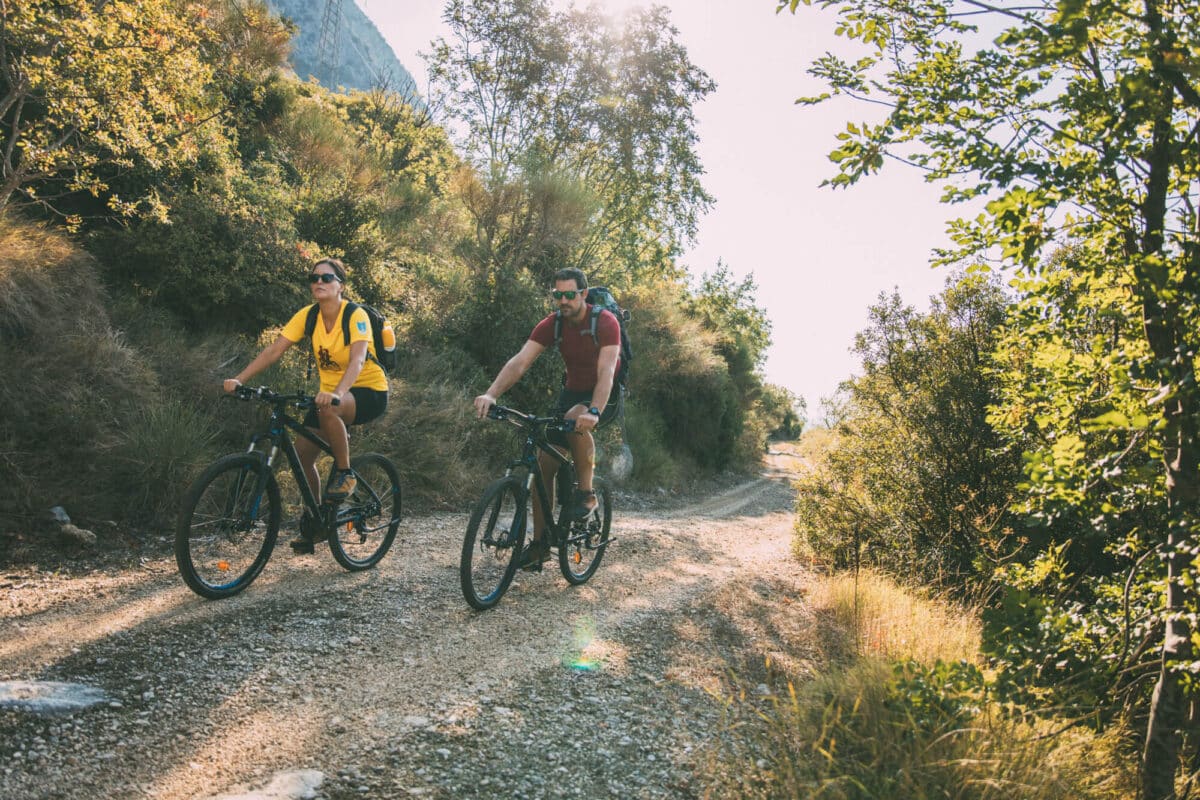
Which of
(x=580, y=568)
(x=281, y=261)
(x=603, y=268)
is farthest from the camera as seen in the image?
(x=603, y=268)

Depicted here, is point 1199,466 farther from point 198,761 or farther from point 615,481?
point 615,481

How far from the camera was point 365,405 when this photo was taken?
5293mm

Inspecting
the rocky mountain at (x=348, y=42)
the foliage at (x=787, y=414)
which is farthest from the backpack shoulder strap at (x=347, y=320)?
the rocky mountain at (x=348, y=42)

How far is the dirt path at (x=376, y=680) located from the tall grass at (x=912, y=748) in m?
0.28

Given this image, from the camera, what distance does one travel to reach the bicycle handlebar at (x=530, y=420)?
4734 millimetres

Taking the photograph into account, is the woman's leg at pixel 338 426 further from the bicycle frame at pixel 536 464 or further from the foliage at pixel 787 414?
the foliage at pixel 787 414

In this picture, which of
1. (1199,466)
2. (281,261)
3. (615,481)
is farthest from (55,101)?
(615,481)

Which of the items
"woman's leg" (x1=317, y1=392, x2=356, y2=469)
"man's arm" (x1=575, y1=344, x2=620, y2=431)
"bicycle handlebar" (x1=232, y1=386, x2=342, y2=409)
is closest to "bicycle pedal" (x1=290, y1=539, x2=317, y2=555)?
"woman's leg" (x1=317, y1=392, x2=356, y2=469)

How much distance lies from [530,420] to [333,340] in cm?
165

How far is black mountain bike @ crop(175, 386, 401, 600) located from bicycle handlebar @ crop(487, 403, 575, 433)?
4.54 feet

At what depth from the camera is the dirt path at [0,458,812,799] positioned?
2.84 meters

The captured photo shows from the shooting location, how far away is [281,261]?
962cm

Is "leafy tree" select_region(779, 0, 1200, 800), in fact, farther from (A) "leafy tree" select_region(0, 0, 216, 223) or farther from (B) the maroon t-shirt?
(A) "leafy tree" select_region(0, 0, 216, 223)

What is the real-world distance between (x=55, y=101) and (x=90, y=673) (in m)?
6.16
